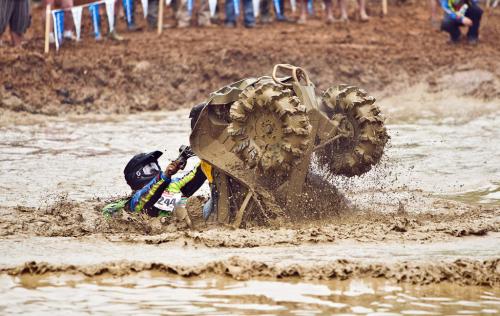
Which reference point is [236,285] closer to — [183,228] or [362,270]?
[362,270]

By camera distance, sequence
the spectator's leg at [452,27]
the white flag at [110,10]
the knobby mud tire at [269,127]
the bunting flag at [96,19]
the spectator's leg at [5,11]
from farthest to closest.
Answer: the spectator's leg at [452,27]
the white flag at [110,10]
the bunting flag at [96,19]
the spectator's leg at [5,11]
the knobby mud tire at [269,127]

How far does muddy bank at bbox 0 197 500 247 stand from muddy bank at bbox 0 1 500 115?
826cm

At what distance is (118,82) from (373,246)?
39.6ft

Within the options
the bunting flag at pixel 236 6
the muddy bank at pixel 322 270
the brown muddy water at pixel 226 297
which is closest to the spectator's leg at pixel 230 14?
the bunting flag at pixel 236 6

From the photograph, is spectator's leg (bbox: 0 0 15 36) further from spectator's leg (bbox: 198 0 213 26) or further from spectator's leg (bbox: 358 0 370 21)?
spectator's leg (bbox: 358 0 370 21)

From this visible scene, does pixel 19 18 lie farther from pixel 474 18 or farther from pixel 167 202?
Answer: pixel 167 202

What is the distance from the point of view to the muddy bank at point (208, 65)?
19.7 m

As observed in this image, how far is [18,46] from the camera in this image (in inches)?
799

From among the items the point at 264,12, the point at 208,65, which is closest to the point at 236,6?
the point at 264,12

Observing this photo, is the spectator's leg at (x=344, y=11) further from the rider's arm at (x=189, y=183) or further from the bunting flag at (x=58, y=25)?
the rider's arm at (x=189, y=183)

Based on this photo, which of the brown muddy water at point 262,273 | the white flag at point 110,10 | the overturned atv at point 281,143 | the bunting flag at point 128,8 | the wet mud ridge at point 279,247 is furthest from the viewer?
the bunting flag at point 128,8

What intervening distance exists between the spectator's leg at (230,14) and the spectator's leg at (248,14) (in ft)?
0.80

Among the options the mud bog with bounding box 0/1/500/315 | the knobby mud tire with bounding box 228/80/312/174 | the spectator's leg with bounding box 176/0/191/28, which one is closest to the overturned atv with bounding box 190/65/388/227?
the knobby mud tire with bounding box 228/80/312/174

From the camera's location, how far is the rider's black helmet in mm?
10820
